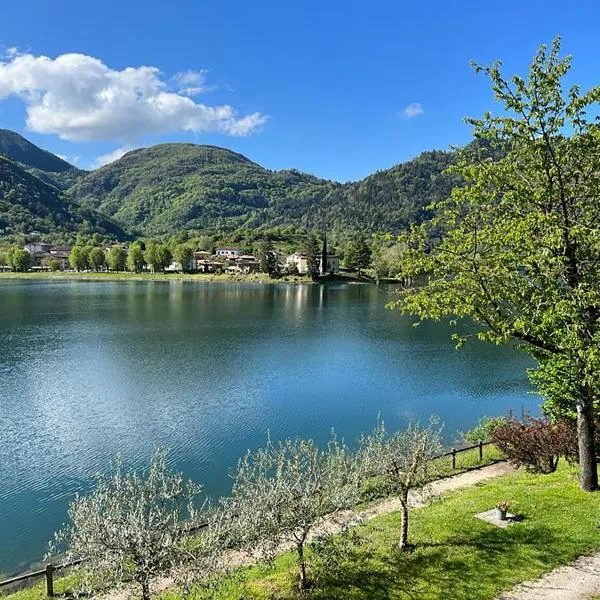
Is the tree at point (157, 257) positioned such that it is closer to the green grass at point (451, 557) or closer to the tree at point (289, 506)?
the green grass at point (451, 557)

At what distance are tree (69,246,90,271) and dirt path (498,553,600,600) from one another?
198 metres

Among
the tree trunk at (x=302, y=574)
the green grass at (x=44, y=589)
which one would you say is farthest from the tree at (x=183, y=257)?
the tree trunk at (x=302, y=574)

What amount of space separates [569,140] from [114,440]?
26843 mm

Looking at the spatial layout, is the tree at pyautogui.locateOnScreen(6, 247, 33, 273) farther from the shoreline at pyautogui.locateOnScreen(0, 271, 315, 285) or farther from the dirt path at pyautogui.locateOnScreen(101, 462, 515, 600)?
the dirt path at pyautogui.locateOnScreen(101, 462, 515, 600)

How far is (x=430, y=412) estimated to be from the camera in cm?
3600

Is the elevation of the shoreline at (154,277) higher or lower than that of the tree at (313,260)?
lower

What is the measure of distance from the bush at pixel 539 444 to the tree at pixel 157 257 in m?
174

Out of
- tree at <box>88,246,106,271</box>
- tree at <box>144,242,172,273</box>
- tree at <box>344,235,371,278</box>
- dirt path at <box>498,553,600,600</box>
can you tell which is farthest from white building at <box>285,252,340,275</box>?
dirt path at <box>498,553,600,600</box>

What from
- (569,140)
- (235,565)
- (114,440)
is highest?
(569,140)

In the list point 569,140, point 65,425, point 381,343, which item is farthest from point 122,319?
point 569,140

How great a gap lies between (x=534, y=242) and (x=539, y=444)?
998 centimetres

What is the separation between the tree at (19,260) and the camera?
185 m

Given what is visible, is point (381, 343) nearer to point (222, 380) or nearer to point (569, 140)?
point (222, 380)

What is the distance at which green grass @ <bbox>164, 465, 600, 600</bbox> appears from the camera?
11.7 meters
